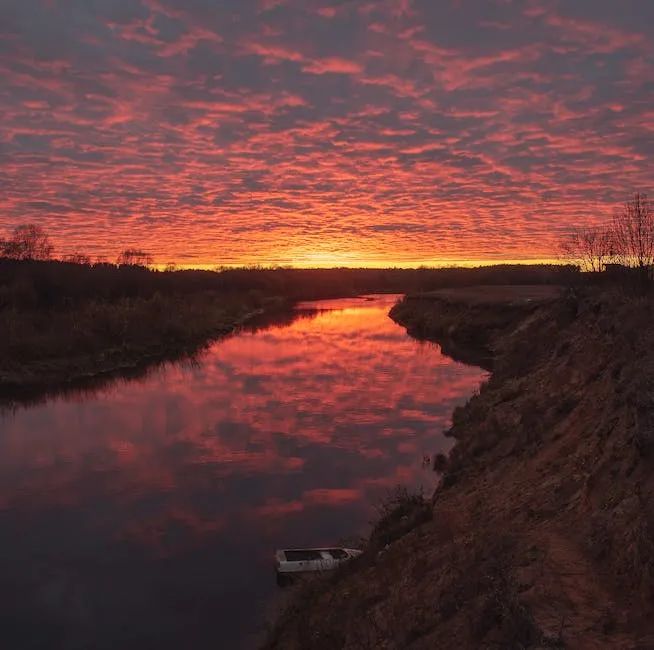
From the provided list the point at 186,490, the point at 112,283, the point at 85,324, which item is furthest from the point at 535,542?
the point at 112,283

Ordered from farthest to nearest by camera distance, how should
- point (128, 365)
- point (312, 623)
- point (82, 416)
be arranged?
point (128, 365) → point (82, 416) → point (312, 623)

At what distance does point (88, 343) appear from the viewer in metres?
36.6

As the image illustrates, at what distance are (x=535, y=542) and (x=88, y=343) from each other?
3399 cm

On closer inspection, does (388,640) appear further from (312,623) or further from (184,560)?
(184,560)

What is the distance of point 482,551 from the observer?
303 inches

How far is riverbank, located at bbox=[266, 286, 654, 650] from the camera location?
5824 mm

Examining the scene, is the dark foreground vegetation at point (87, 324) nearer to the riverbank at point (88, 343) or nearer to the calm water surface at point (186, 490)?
the riverbank at point (88, 343)

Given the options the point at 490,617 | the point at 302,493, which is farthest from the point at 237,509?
the point at 490,617

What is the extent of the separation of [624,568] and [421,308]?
6457 centimetres

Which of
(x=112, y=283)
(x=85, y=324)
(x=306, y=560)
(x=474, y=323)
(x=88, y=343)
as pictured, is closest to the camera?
(x=306, y=560)

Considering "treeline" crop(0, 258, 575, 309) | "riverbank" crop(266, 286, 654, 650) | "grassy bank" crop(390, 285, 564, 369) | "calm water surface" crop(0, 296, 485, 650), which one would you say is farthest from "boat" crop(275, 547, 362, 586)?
"grassy bank" crop(390, 285, 564, 369)

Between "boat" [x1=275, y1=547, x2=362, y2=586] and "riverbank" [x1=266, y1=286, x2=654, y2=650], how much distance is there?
972 mm

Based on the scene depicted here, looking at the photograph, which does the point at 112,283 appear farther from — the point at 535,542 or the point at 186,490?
the point at 535,542

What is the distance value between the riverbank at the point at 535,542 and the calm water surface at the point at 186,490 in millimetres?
2491
